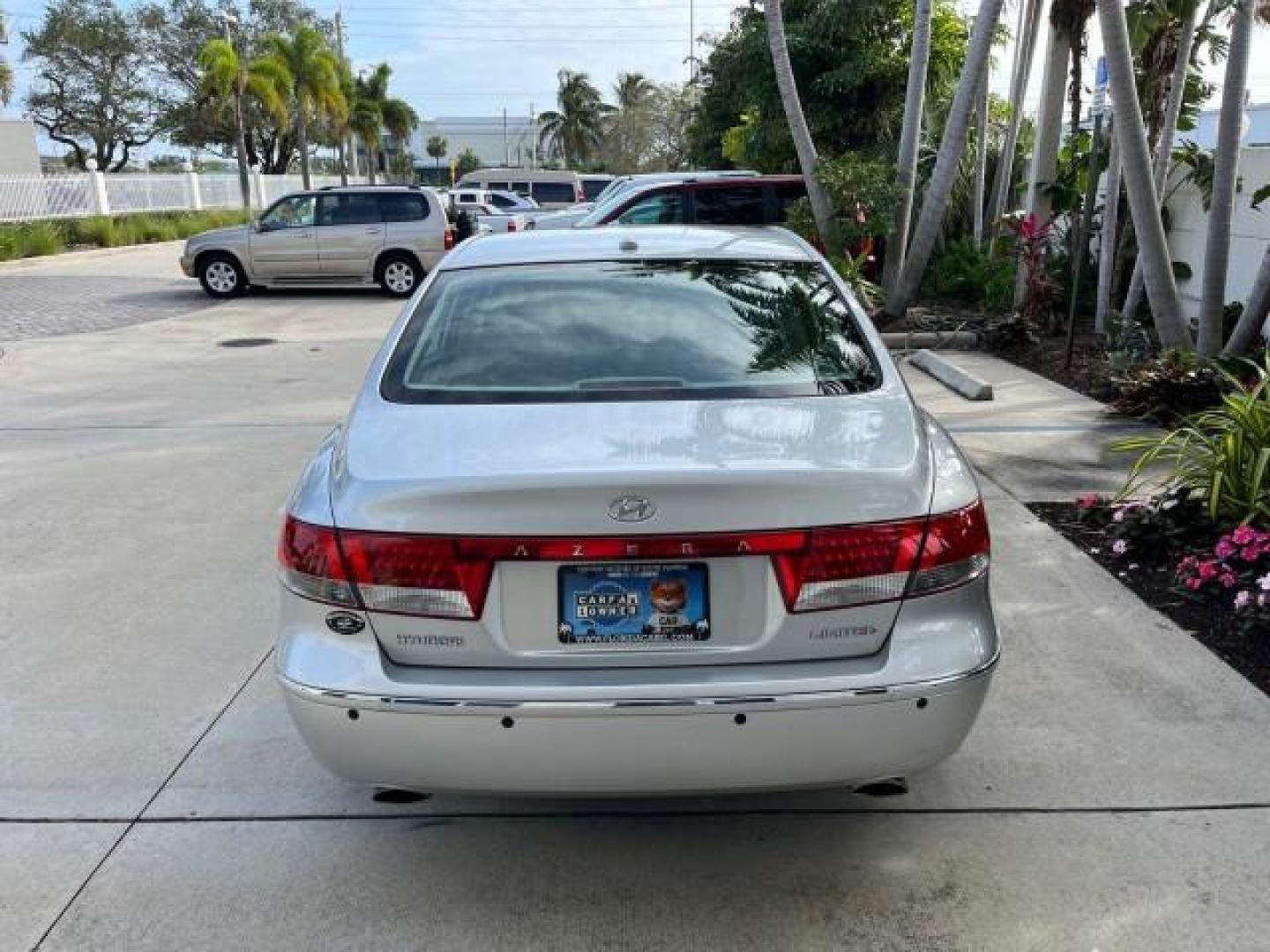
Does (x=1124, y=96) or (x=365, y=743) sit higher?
(x=1124, y=96)

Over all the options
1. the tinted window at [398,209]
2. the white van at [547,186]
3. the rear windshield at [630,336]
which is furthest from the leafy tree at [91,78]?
the rear windshield at [630,336]

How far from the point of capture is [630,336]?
11.5 feet

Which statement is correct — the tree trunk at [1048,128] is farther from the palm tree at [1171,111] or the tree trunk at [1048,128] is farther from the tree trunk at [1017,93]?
the tree trunk at [1017,93]

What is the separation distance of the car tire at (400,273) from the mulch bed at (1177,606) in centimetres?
1308

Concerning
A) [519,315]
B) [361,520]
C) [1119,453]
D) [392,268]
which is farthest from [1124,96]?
[392,268]

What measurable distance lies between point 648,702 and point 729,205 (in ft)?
35.6

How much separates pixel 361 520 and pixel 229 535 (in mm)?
3427

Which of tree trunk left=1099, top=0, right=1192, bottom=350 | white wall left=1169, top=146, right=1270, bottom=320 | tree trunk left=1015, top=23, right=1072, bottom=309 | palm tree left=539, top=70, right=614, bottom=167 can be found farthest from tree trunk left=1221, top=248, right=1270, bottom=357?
palm tree left=539, top=70, right=614, bottom=167

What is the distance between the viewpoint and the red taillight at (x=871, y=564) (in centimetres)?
262

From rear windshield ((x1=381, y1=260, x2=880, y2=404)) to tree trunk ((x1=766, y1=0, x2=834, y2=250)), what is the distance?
865 centimetres

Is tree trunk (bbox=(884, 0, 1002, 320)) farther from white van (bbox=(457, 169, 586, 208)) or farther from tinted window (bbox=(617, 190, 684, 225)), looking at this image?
white van (bbox=(457, 169, 586, 208))

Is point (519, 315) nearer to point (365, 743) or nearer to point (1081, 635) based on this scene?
point (365, 743)

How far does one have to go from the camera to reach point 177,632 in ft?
15.1

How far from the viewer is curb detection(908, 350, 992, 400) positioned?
883cm
